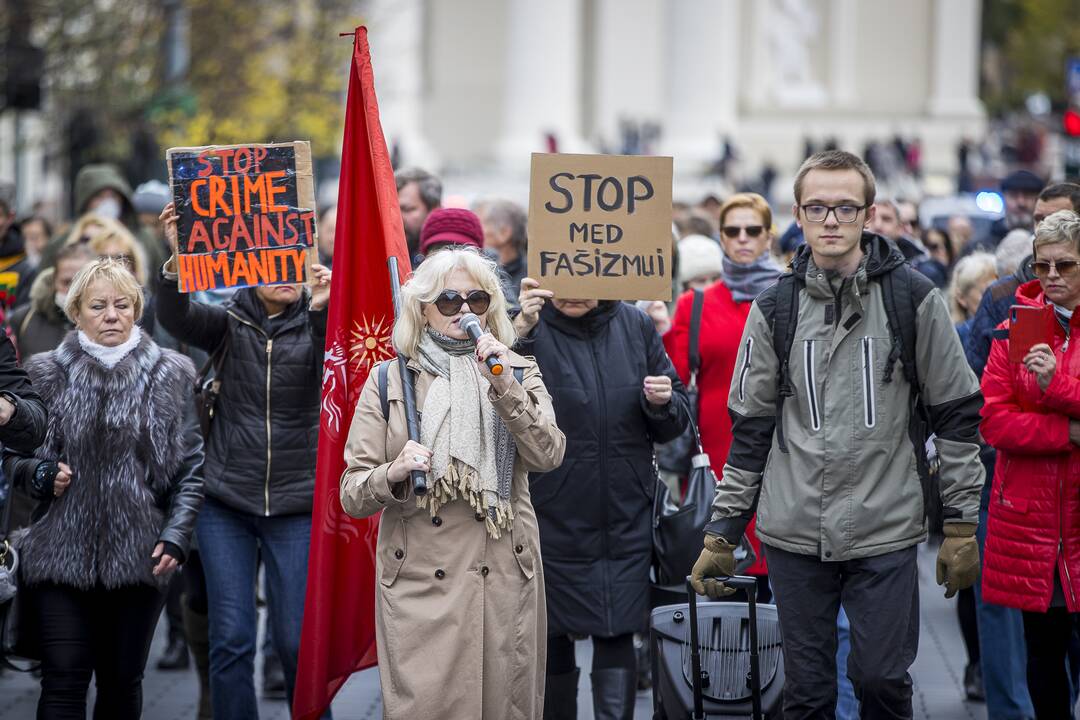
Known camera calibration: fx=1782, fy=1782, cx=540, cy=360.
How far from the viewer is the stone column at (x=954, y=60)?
54.2 m

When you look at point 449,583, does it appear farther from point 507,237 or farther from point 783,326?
point 507,237

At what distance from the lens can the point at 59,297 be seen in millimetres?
8188

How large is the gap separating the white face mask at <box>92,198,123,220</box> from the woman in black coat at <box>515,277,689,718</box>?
500 cm

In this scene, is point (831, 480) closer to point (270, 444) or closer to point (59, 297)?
point (270, 444)

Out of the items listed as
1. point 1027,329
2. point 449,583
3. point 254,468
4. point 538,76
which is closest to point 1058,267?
point 1027,329

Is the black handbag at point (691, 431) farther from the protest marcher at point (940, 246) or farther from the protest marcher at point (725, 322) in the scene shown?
the protest marcher at point (940, 246)

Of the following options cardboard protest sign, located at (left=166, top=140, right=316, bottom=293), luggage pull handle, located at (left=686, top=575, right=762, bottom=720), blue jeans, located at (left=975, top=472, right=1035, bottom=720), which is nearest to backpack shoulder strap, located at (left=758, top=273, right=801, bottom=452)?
luggage pull handle, located at (left=686, top=575, right=762, bottom=720)

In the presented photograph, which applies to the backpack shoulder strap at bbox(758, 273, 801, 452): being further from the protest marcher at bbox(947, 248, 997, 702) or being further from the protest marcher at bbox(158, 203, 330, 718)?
the protest marcher at bbox(947, 248, 997, 702)

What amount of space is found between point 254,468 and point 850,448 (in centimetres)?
244

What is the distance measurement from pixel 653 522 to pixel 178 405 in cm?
177

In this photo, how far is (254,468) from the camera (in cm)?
673

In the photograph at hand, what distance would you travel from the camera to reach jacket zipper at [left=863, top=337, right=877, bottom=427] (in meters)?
5.37

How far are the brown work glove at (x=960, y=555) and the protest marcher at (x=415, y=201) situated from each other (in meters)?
3.59

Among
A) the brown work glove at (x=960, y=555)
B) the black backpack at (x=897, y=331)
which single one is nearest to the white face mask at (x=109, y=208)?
the black backpack at (x=897, y=331)
